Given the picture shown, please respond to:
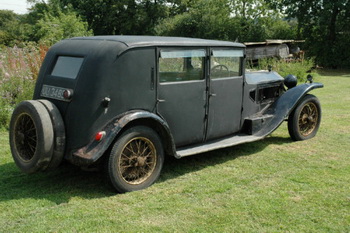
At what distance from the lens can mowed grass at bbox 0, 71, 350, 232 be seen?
359 centimetres

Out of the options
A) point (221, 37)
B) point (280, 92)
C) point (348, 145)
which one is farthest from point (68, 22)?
point (348, 145)

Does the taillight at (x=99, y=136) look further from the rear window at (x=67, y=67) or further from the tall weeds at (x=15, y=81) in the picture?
the tall weeds at (x=15, y=81)

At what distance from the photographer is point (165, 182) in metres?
4.68

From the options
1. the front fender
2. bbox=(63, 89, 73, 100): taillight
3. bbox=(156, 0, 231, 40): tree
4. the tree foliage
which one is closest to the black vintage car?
bbox=(63, 89, 73, 100): taillight

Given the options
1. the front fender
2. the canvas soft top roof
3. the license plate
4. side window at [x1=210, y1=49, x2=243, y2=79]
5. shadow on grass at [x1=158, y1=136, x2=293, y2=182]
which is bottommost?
shadow on grass at [x1=158, y1=136, x2=293, y2=182]

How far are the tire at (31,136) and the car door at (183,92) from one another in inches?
51.4

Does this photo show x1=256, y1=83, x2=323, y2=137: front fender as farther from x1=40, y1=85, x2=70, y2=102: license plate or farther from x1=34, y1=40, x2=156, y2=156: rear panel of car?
x1=40, y1=85, x2=70, y2=102: license plate

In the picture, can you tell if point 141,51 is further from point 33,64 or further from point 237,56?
point 33,64

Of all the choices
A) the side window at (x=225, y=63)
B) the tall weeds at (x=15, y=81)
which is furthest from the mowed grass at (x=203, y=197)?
the tall weeds at (x=15, y=81)

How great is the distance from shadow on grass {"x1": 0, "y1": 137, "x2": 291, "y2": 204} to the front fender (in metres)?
0.60

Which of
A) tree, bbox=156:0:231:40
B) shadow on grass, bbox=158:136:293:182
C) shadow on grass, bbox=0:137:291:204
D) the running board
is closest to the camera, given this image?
shadow on grass, bbox=0:137:291:204

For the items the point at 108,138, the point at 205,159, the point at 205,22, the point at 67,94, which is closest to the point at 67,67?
the point at 67,94

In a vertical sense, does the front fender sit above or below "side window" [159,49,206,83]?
below

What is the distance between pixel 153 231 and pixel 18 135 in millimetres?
2021
